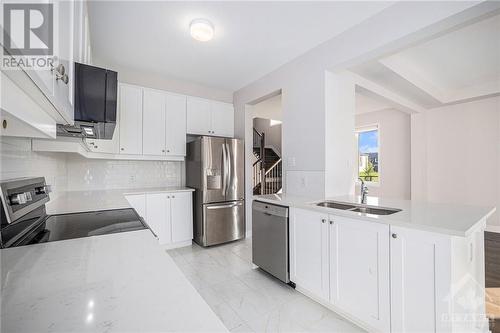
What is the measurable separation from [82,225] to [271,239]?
167cm

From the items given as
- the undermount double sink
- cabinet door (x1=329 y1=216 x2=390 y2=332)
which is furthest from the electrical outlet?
cabinet door (x1=329 y1=216 x2=390 y2=332)

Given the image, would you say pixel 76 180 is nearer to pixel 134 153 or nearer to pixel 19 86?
pixel 134 153

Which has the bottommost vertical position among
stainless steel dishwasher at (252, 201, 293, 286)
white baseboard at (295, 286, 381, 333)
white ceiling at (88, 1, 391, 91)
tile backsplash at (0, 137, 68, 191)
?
white baseboard at (295, 286, 381, 333)

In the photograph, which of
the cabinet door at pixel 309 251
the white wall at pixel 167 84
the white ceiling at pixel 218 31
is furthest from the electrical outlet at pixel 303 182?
the white wall at pixel 167 84

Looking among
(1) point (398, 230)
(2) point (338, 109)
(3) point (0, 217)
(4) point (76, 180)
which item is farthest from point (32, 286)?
(4) point (76, 180)

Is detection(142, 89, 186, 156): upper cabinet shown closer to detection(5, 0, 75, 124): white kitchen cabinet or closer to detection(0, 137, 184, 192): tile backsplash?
detection(0, 137, 184, 192): tile backsplash

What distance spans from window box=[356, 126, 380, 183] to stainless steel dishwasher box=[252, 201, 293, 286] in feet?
13.6

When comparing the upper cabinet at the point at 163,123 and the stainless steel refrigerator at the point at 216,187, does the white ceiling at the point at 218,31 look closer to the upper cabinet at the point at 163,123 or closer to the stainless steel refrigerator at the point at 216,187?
the upper cabinet at the point at 163,123

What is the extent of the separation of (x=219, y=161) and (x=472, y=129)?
4.72m

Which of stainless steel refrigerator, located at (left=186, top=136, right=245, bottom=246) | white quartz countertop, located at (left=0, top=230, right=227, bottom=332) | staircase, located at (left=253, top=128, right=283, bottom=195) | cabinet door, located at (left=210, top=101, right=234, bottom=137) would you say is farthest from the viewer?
staircase, located at (left=253, top=128, right=283, bottom=195)

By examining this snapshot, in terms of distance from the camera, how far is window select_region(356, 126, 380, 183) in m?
5.39

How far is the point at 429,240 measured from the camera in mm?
1244

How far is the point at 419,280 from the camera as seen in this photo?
1.28m

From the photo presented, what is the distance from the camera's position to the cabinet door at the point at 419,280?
1.20 metres
